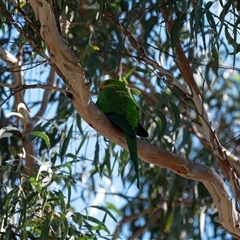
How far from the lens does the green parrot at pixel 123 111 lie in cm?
287

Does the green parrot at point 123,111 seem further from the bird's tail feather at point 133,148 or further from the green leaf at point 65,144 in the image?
the green leaf at point 65,144

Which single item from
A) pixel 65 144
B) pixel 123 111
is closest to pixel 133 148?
pixel 123 111

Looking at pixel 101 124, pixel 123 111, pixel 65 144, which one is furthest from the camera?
pixel 65 144

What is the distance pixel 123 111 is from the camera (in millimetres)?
3139

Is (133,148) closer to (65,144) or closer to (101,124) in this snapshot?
(101,124)

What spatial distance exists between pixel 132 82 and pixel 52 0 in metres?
2.52

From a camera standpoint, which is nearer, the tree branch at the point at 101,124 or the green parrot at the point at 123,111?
the tree branch at the point at 101,124

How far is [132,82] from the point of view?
5.38 m

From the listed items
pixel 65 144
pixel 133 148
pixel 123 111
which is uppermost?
pixel 65 144

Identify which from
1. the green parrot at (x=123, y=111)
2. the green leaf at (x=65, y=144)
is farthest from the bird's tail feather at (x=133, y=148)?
the green leaf at (x=65, y=144)

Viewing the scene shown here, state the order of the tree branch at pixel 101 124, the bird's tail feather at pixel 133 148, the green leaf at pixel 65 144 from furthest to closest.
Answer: the green leaf at pixel 65 144, the bird's tail feather at pixel 133 148, the tree branch at pixel 101 124

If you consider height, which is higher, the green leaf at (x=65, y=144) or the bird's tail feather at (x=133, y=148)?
the green leaf at (x=65, y=144)

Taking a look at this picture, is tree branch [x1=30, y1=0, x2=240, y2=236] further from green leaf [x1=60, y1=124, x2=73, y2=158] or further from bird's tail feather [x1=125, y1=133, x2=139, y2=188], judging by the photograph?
green leaf [x1=60, y1=124, x2=73, y2=158]

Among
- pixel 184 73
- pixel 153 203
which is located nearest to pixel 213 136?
pixel 184 73
